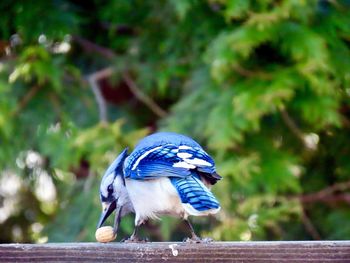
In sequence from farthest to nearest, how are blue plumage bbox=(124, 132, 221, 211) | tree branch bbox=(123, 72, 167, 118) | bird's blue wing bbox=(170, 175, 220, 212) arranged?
tree branch bbox=(123, 72, 167, 118)
blue plumage bbox=(124, 132, 221, 211)
bird's blue wing bbox=(170, 175, 220, 212)

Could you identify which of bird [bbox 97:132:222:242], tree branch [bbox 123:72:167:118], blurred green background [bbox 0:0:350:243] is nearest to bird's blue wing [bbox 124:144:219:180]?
bird [bbox 97:132:222:242]

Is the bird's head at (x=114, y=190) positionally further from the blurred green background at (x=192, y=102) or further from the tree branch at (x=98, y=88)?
the tree branch at (x=98, y=88)

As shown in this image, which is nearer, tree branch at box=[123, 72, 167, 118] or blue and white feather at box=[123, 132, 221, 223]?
blue and white feather at box=[123, 132, 221, 223]

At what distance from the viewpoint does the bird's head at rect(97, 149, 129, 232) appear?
206 cm

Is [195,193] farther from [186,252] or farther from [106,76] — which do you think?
[106,76]

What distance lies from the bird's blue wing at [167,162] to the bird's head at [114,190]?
0.06 m

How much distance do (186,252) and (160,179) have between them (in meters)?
0.23

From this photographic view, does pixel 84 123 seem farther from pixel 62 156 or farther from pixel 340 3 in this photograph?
pixel 340 3

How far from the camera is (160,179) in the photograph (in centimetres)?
197

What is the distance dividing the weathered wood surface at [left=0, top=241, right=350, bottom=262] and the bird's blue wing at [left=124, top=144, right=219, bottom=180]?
174mm

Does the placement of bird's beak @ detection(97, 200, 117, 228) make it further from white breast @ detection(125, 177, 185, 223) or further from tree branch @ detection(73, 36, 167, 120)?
tree branch @ detection(73, 36, 167, 120)

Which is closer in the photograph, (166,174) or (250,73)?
(166,174)

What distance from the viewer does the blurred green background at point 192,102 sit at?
3641 millimetres

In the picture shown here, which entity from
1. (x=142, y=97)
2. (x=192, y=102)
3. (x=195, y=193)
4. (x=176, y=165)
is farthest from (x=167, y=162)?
(x=142, y=97)
